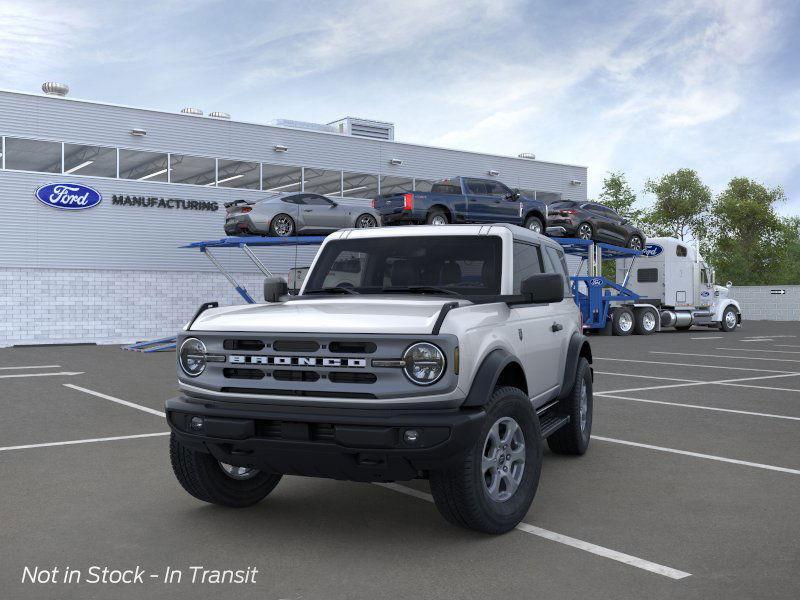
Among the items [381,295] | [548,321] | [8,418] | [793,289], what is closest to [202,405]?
[381,295]

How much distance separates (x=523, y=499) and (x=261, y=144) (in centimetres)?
2718

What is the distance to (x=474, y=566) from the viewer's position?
4297mm

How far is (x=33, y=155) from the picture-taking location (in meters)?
26.0

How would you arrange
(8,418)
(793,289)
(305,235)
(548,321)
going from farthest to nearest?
(793,289), (305,235), (8,418), (548,321)

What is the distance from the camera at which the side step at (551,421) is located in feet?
19.9

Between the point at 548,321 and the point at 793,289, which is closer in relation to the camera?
the point at 548,321

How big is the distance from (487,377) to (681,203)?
6774 cm

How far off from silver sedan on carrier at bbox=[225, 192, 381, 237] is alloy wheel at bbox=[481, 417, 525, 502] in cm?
1809

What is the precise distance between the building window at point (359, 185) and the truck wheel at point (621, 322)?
421 inches

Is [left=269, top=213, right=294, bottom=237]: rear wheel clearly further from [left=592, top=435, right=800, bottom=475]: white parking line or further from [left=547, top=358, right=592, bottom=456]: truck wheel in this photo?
[left=547, top=358, right=592, bottom=456]: truck wheel

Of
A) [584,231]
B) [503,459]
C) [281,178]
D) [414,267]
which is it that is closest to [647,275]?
[584,231]

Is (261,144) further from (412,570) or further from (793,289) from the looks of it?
(793,289)

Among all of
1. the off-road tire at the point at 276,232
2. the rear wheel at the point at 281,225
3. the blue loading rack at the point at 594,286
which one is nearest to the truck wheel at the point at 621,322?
the blue loading rack at the point at 594,286

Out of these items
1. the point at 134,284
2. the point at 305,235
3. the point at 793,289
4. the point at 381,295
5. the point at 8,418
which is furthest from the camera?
the point at 793,289
